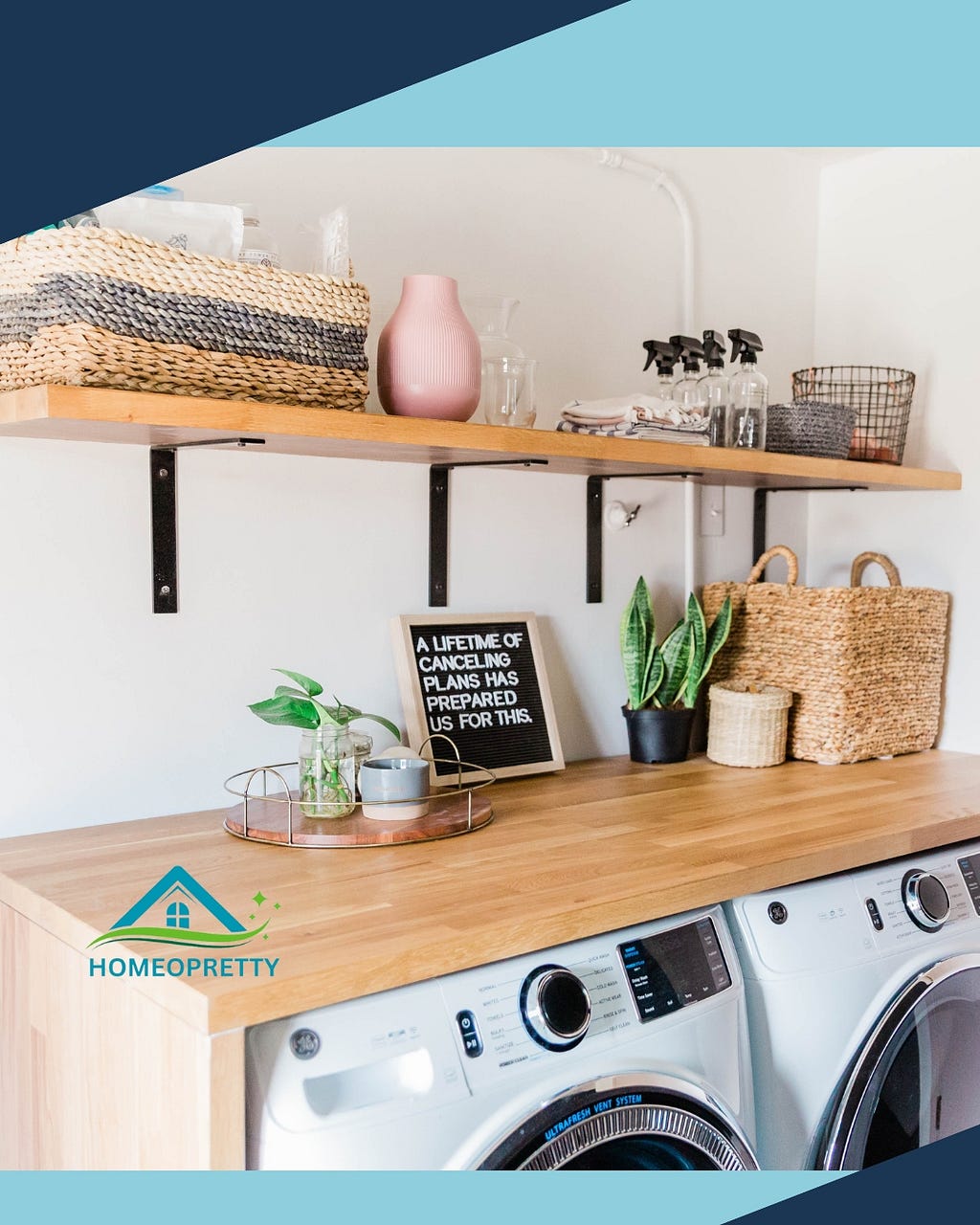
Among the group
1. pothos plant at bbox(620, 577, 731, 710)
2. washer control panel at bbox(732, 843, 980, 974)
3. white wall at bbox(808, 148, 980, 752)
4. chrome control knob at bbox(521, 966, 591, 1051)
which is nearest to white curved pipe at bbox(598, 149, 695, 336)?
white wall at bbox(808, 148, 980, 752)

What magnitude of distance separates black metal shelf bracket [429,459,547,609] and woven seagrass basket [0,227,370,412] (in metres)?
0.51

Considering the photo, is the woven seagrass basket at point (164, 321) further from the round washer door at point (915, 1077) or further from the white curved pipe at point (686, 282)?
the round washer door at point (915, 1077)

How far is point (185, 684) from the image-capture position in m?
1.86

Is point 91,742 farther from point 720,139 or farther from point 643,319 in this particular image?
point 720,139

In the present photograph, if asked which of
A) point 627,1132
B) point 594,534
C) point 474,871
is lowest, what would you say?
point 627,1132

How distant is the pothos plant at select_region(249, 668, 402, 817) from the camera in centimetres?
177

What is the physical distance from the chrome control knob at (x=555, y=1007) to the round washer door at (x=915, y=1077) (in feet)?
1.69

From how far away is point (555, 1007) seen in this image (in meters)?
1.40

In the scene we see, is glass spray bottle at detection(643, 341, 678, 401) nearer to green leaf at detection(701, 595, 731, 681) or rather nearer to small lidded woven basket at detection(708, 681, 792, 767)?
green leaf at detection(701, 595, 731, 681)

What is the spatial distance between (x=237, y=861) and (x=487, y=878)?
1.10 ft

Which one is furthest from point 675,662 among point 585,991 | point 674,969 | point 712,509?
point 585,991

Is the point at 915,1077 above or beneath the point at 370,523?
beneath

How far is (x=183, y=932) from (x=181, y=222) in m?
0.89

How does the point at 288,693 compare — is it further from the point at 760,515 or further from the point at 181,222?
the point at 760,515
